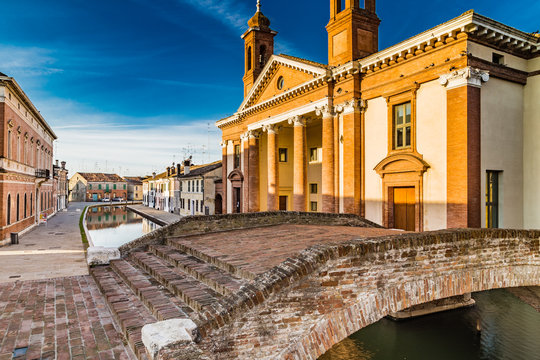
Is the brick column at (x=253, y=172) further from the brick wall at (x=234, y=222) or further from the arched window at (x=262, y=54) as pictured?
the brick wall at (x=234, y=222)

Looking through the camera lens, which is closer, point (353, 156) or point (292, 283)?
point (292, 283)

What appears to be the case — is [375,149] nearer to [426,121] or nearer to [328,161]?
[328,161]

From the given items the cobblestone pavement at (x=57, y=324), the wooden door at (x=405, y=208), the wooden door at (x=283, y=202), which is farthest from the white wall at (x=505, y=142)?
the wooden door at (x=283, y=202)

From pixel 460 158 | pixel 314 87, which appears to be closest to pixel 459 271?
pixel 460 158

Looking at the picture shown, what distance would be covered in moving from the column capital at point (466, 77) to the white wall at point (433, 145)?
47cm

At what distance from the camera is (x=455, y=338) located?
10.1 metres

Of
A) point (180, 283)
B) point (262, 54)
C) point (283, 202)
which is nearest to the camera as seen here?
point (180, 283)

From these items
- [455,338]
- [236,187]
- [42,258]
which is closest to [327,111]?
[455,338]

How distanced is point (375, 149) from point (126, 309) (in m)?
12.6

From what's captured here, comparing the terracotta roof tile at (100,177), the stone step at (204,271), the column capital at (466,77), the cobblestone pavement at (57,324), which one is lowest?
the cobblestone pavement at (57,324)

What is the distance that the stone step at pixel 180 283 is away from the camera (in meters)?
5.63

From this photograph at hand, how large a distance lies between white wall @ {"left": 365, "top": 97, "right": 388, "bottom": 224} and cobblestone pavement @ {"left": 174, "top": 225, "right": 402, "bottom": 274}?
4825mm

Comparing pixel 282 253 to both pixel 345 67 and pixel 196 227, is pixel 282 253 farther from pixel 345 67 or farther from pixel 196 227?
pixel 345 67

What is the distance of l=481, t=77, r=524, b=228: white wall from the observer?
40.4 ft
